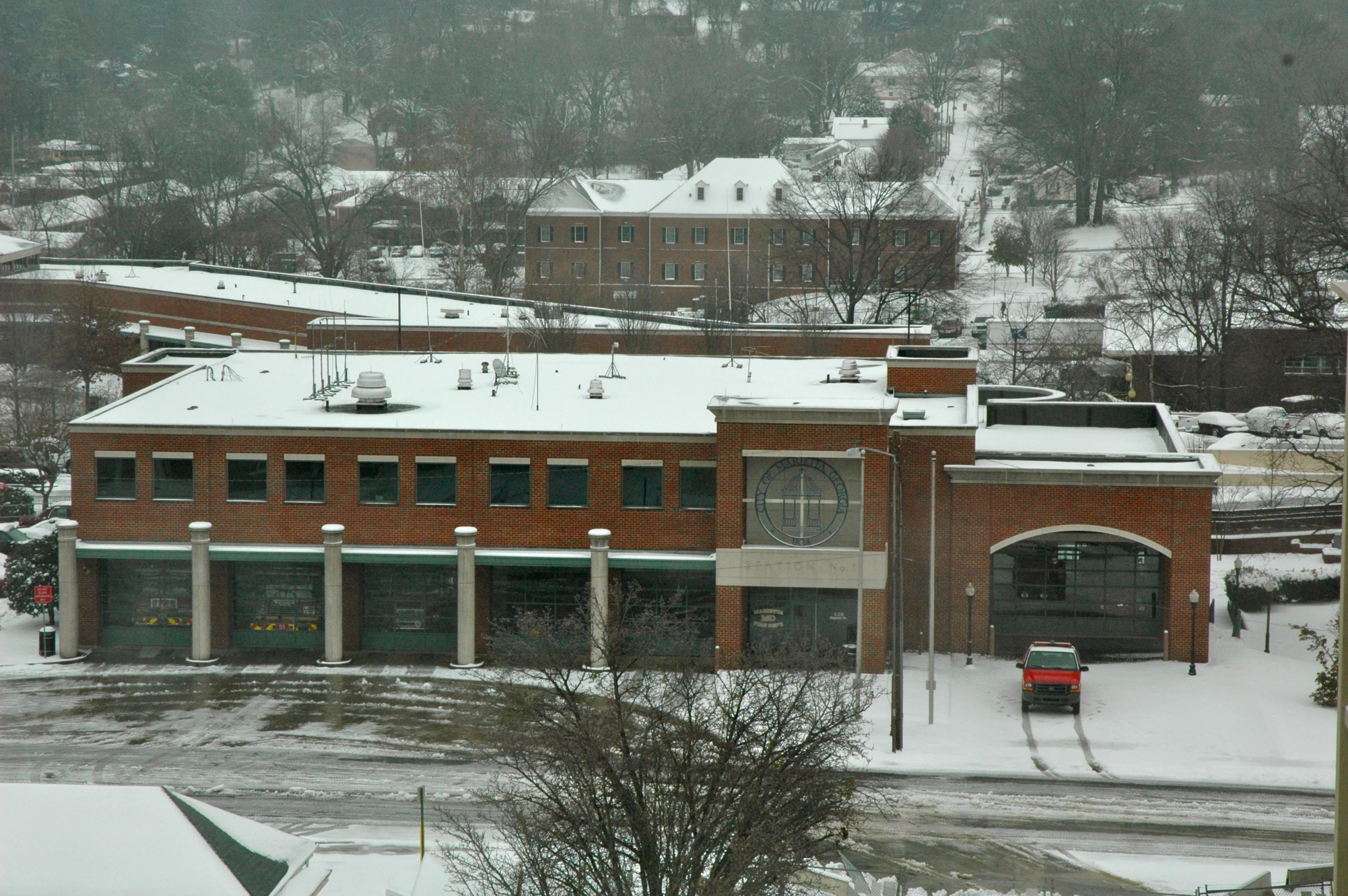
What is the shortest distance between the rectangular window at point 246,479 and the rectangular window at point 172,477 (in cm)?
105

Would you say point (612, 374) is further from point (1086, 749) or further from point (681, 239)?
point (681, 239)

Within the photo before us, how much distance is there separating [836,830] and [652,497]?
17.5 m

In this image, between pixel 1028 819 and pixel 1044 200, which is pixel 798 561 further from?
pixel 1044 200

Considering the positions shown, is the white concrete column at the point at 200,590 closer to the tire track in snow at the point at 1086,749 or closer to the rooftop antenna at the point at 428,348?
the rooftop antenna at the point at 428,348

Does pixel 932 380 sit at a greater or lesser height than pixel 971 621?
greater

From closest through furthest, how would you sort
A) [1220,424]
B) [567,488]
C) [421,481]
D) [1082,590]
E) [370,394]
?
[1082,590] < [567,488] < [421,481] < [370,394] < [1220,424]

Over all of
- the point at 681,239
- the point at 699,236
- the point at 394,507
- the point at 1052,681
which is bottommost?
the point at 1052,681

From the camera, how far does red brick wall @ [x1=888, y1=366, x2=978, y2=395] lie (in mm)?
44875

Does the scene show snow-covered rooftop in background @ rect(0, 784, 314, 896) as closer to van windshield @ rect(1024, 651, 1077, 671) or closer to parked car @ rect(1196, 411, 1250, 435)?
van windshield @ rect(1024, 651, 1077, 671)

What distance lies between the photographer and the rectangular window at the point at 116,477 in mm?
40688

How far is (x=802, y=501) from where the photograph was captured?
38.7 meters

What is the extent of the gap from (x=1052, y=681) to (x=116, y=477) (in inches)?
1008

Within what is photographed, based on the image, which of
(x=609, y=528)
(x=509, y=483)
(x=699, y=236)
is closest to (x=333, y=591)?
(x=509, y=483)

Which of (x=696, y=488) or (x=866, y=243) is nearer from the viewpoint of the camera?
(x=696, y=488)
